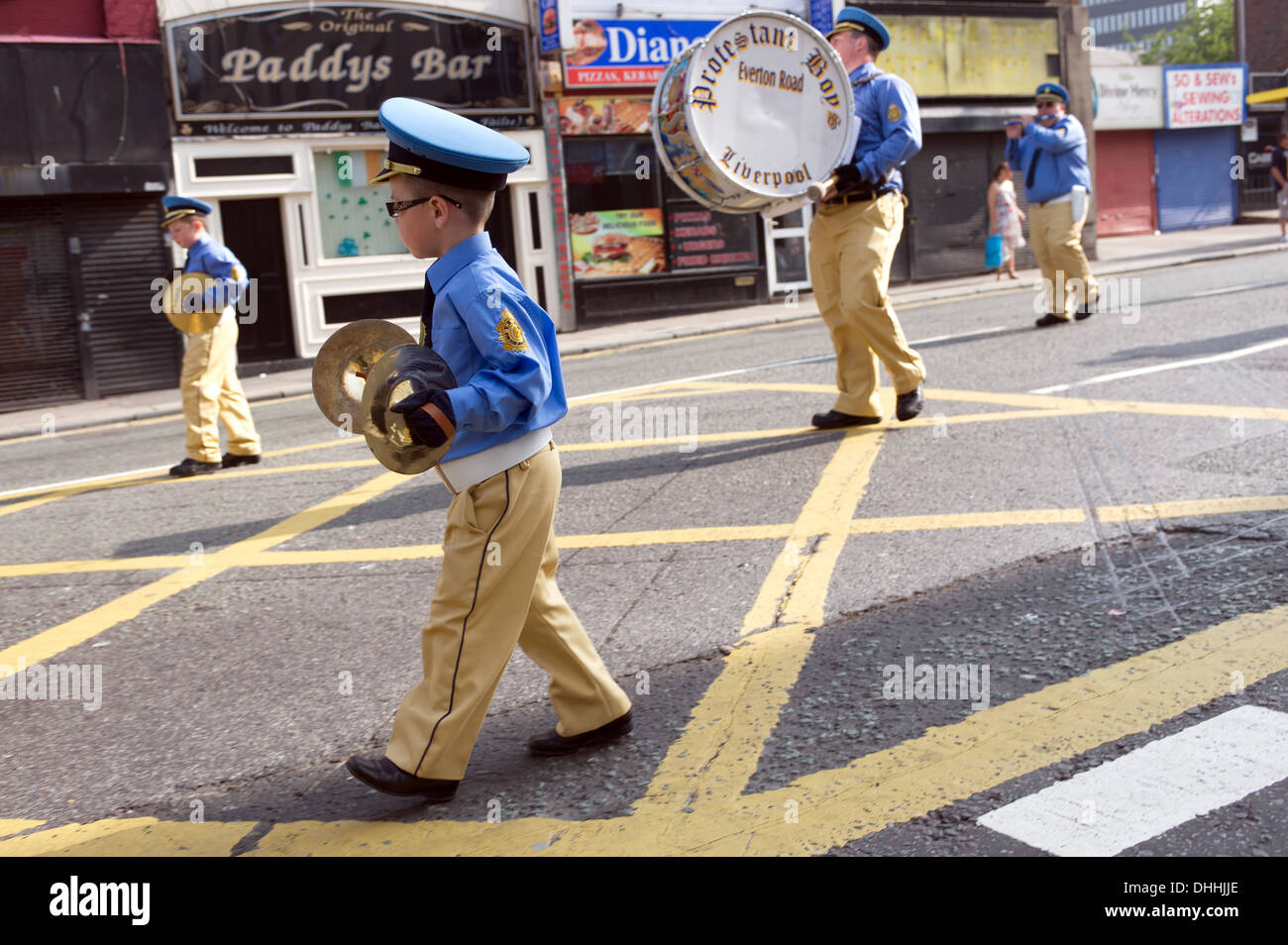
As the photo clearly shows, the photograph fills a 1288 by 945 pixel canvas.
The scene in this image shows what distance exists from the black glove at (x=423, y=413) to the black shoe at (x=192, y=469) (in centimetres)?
604

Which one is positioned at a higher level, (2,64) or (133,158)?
(2,64)

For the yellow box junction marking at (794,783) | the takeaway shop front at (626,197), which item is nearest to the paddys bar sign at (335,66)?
the takeaway shop front at (626,197)

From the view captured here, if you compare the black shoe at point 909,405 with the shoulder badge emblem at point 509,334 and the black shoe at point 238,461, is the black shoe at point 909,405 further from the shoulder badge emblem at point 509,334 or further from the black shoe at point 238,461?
the shoulder badge emblem at point 509,334

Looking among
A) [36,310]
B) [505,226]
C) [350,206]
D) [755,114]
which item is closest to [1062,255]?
[755,114]

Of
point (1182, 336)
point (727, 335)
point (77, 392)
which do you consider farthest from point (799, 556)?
point (77, 392)

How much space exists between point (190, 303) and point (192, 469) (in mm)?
1055

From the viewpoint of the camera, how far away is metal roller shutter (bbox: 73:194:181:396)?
627 inches

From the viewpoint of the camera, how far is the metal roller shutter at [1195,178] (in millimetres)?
34062

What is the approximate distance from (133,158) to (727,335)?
766 centimetres

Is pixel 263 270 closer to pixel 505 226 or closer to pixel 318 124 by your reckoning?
pixel 318 124

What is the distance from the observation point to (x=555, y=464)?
313 centimetres

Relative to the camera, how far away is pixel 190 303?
816 centimetres

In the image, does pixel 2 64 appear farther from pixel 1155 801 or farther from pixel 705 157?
pixel 1155 801
